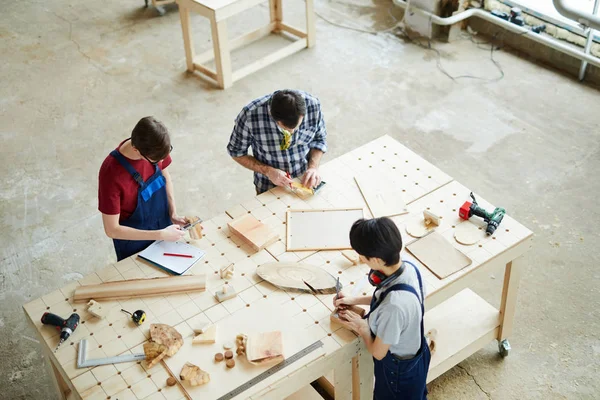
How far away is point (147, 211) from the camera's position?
11.0ft

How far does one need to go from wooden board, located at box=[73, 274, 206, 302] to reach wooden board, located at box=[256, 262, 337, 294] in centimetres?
30

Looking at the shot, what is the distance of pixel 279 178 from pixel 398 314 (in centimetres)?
128

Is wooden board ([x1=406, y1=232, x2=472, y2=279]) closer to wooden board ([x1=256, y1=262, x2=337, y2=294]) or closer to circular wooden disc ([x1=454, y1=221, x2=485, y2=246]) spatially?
circular wooden disc ([x1=454, y1=221, x2=485, y2=246])

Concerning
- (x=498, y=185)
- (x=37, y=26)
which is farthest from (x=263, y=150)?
(x=37, y=26)

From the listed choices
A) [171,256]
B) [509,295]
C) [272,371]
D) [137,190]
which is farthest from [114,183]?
[509,295]

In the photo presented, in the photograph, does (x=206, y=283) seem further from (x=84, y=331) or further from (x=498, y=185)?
(x=498, y=185)

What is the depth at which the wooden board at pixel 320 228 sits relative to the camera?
320cm

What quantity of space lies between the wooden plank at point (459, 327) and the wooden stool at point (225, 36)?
10.6 ft

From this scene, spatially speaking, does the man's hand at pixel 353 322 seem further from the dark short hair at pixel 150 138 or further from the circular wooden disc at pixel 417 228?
the dark short hair at pixel 150 138

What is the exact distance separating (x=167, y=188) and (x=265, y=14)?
14.0 feet

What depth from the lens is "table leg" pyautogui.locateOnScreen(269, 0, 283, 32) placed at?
6.76 metres

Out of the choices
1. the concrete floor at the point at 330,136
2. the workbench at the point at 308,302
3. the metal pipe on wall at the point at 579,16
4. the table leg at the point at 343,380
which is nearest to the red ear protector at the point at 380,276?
the workbench at the point at 308,302

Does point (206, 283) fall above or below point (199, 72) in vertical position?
above

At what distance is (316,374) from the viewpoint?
2719 mm
